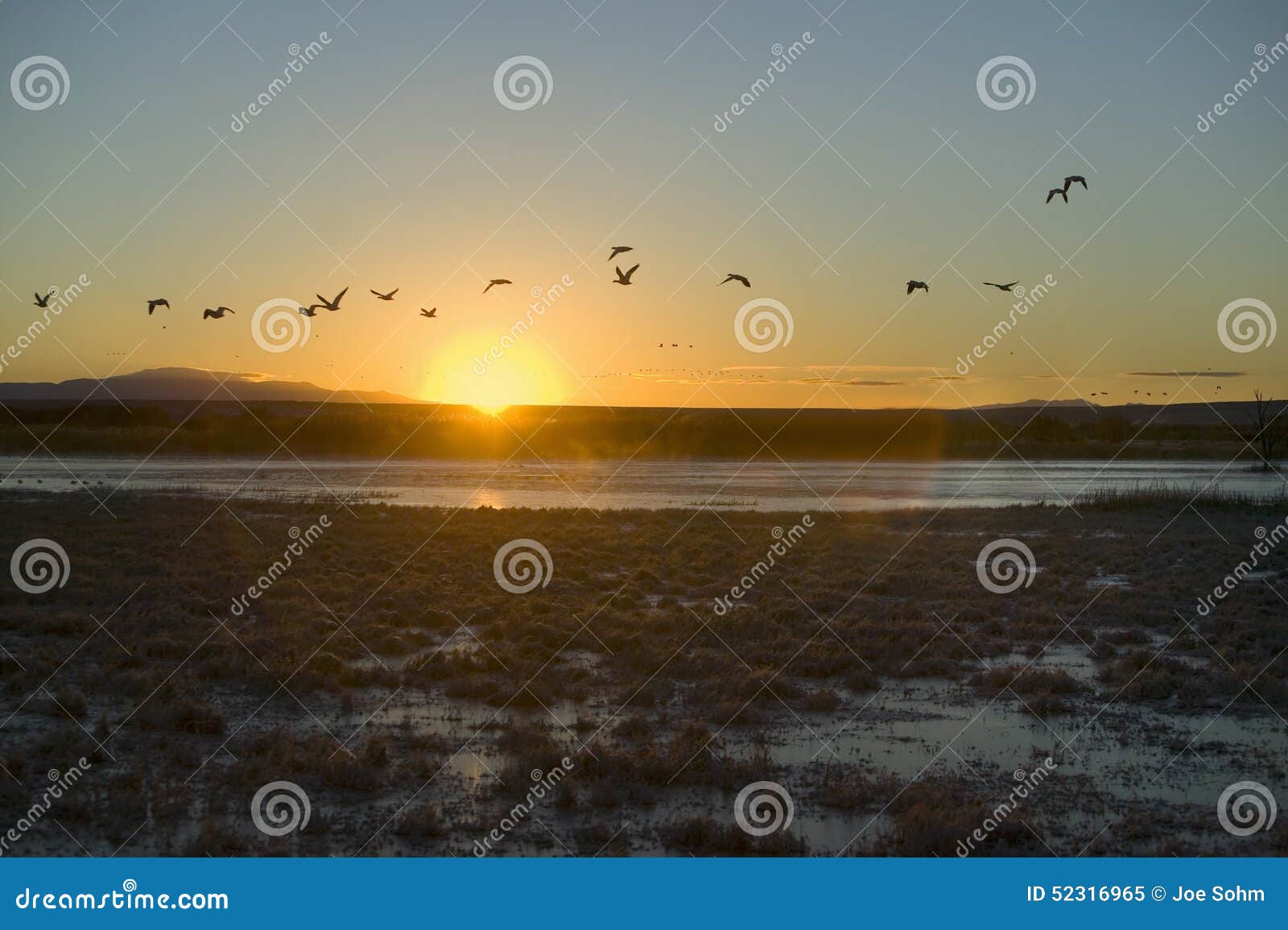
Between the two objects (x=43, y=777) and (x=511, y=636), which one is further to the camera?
(x=511, y=636)

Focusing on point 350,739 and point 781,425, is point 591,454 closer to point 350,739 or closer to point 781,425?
point 781,425

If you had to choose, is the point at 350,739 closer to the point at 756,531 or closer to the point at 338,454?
the point at 756,531

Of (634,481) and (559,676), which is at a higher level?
(634,481)


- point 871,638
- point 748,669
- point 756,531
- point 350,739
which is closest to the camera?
point 350,739

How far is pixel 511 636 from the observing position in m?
15.7

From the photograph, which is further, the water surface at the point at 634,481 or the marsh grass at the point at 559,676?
the water surface at the point at 634,481

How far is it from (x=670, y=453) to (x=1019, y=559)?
64108 millimetres

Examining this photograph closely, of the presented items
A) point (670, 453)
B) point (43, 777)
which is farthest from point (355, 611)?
point (670, 453)

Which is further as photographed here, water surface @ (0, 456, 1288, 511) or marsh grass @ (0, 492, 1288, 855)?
water surface @ (0, 456, 1288, 511)

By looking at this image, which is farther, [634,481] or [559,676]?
[634,481]

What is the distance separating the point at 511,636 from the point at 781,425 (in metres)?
103

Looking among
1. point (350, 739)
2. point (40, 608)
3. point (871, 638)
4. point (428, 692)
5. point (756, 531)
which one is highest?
point (756, 531)

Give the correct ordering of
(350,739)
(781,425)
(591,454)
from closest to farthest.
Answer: (350,739) → (591,454) → (781,425)

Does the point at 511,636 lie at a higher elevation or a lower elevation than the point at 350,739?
higher
